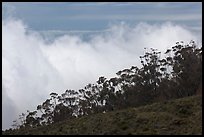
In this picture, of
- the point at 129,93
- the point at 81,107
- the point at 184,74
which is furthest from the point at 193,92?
the point at 81,107

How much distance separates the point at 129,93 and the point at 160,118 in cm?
1234

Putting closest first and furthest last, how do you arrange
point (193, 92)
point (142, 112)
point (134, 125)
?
1. point (134, 125)
2. point (142, 112)
3. point (193, 92)

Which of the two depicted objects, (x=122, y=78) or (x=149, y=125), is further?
(x=122, y=78)

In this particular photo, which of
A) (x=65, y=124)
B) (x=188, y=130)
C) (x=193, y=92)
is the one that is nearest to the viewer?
(x=188, y=130)

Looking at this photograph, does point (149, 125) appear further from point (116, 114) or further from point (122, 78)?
point (122, 78)

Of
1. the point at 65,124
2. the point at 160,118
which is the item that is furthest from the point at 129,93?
the point at 160,118

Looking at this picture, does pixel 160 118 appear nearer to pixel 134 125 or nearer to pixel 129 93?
pixel 134 125

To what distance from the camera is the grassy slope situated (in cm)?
1224

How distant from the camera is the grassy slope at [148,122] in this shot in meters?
12.2

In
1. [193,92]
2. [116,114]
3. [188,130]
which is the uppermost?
[193,92]

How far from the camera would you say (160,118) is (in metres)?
13.0

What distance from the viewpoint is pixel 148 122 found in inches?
507

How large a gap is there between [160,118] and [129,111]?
1836 mm

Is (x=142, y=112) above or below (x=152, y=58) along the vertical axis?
below
